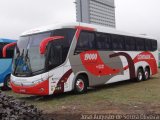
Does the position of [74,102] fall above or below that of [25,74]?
below

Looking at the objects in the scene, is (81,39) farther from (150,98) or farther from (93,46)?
(150,98)

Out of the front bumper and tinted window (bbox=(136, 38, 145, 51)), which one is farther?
tinted window (bbox=(136, 38, 145, 51))

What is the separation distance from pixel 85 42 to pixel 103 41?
1852 millimetres

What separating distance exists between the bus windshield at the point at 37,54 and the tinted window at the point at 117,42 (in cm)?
413

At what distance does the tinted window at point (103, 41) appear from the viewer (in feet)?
55.9

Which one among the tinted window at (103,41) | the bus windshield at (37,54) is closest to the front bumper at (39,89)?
the bus windshield at (37,54)

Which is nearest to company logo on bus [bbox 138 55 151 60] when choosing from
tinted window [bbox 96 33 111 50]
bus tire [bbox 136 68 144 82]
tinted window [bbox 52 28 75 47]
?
bus tire [bbox 136 68 144 82]

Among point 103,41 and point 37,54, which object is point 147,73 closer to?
point 103,41

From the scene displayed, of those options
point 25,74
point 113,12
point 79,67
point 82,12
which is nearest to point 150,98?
point 79,67

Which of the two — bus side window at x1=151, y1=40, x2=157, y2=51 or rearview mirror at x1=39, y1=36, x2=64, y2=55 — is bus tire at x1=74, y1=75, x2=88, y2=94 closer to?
rearview mirror at x1=39, y1=36, x2=64, y2=55

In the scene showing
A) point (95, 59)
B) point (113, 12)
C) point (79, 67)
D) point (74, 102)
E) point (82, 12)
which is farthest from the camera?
point (113, 12)

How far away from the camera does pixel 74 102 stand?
1288 centimetres

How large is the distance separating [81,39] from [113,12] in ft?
29.6

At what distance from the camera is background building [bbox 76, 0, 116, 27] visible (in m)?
18.7
